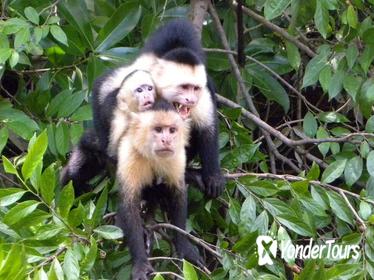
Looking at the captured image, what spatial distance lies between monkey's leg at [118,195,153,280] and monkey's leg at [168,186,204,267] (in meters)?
0.15

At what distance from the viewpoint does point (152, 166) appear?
10.5 ft

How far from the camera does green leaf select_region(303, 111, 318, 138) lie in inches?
155

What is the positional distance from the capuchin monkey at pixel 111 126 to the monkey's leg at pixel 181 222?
33 centimetres

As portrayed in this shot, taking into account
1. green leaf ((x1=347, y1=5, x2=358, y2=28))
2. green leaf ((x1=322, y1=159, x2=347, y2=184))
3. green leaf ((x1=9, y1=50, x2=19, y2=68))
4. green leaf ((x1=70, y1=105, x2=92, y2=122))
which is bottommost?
green leaf ((x1=322, y1=159, x2=347, y2=184))

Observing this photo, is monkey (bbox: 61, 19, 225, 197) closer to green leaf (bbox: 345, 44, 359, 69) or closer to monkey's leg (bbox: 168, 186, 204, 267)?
monkey's leg (bbox: 168, 186, 204, 267)

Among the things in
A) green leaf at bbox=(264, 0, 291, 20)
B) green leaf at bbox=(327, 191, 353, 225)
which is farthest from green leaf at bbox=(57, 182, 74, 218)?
green leaf at bbox=(264, 0, 291, 20)

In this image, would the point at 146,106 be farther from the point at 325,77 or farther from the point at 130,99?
the point at 325,77

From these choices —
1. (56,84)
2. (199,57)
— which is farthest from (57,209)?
(56,84)

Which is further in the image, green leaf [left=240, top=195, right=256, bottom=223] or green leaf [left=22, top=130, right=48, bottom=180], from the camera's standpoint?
green leaf [left=240, top=195, right=256, bottom=223]

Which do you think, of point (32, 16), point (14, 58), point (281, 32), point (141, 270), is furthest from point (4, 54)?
point (281, 32)

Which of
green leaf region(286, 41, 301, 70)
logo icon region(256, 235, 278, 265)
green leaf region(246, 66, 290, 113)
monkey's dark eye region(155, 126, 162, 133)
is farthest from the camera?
green leaf region(246, 66, 290, 113)

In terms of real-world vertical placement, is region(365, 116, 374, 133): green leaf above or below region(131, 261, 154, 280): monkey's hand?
above

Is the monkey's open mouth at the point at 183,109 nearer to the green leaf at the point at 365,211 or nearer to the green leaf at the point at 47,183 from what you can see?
the green leaf at the point at 365,211

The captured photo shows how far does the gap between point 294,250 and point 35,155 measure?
3.43 ft
